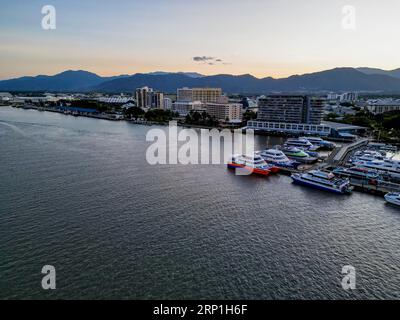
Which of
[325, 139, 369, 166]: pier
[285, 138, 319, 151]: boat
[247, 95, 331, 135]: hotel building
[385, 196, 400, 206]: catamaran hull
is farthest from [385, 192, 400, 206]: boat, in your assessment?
[247, 95, 331, 135]: hotel building

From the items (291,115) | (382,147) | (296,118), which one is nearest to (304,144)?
(382,147)

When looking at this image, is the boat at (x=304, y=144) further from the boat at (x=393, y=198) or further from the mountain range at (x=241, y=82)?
the mountain range at (x=241, y=82)

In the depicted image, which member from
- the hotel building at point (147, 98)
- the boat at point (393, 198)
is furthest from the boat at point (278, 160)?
the hotel building at point (147, 98)

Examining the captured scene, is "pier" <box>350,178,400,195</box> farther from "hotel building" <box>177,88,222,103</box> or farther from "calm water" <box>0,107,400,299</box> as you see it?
"hotel building" <box>177,88,222,103</box>

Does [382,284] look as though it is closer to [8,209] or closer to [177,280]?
[177,280]

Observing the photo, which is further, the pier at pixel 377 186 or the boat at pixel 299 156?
the boat at pixel 299 156
